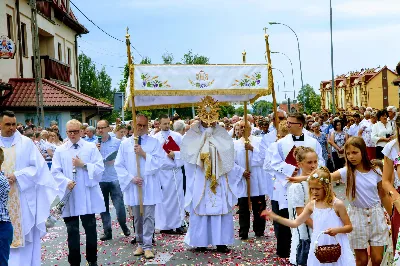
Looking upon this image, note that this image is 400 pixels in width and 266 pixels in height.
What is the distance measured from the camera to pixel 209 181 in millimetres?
10336

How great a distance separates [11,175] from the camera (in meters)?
8.02

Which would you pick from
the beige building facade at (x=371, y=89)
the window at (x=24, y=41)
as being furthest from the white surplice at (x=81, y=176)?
the beige building facade at (x=371, y=89)

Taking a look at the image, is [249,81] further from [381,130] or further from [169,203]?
[381,130]

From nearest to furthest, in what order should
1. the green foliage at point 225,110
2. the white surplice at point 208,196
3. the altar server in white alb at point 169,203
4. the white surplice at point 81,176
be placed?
the white surplice at point 81,176 < the white surplice at point 208,196 < the altar server in white alb at point 169,203 < the green foliage at point 225,110

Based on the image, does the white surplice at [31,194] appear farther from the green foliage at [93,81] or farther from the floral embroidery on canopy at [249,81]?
the green foliage at [93,81]

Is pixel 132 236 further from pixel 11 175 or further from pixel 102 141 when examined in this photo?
pixel 11 175

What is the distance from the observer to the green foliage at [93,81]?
85938 mm

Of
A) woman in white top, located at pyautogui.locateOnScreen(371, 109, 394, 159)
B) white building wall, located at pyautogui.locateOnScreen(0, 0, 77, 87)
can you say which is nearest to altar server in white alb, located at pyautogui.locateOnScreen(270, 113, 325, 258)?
woman in white top, located at pyautogui.locateOnScreen(371, 109, 394, 159)

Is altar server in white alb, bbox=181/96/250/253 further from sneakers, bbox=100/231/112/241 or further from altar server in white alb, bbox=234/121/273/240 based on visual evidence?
sneakers, bbox=100/231/112/241

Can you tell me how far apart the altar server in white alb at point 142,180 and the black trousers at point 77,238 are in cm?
97

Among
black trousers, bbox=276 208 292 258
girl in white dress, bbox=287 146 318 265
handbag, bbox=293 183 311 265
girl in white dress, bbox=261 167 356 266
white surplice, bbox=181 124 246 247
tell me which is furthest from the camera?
white surplice, bbox=181 124 246 247

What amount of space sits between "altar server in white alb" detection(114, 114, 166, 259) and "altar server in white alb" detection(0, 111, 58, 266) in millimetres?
1763

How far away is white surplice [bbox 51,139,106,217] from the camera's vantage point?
29.3 feet

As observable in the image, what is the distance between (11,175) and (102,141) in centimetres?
449
